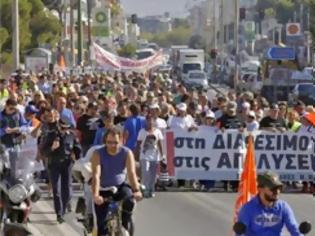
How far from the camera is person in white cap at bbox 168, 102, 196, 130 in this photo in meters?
23.5

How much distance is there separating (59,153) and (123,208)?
4397 millimetres

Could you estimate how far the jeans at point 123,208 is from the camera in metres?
13.4

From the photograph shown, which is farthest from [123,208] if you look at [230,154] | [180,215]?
[230,154]

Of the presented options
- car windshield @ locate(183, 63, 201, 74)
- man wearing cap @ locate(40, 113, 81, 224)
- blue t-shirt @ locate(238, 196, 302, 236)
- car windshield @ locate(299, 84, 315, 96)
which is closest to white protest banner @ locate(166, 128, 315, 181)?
man wearing cap @ locate(40, 113, 81, 224)

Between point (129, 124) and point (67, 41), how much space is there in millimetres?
69064

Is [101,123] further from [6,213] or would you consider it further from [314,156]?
[6,213]

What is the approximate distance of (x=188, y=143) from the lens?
77.3ft

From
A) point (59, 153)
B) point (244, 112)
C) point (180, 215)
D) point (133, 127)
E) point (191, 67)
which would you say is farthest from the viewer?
point (191, 67)

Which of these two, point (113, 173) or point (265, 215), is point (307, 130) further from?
point (265, 215)

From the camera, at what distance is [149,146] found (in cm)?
2162

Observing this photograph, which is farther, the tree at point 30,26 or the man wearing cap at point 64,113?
the tree at point 30,26

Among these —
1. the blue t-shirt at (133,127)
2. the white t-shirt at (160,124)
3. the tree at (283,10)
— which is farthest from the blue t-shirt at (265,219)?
the tree at (283,10)

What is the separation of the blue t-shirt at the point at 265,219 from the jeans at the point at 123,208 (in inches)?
126

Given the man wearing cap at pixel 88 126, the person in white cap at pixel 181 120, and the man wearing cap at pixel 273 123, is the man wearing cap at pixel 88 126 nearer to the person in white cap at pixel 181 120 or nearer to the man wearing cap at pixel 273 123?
the person in white cap at pixel 181 120
